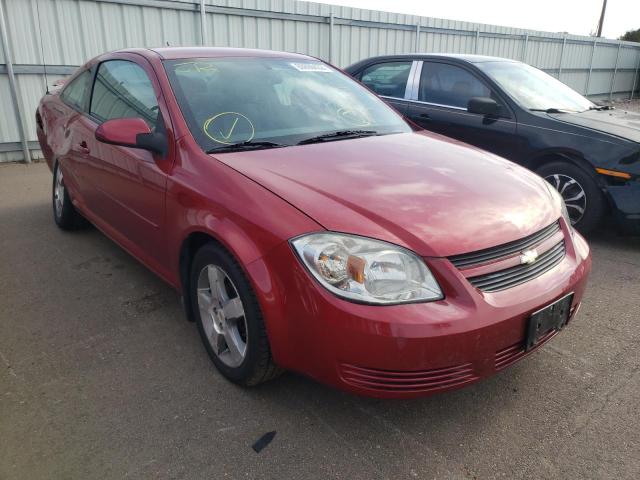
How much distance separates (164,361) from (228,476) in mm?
889

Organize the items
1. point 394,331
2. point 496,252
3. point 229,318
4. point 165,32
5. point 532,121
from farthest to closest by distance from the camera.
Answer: point 165,32 → point 532,121 → point 229,318 → point 496,252 → point 394,331

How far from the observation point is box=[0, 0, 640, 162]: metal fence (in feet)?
23.3

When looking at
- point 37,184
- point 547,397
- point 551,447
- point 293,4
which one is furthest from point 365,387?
point 293,4

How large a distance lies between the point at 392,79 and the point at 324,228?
422cm

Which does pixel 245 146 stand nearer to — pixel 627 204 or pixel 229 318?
pixel 229 318

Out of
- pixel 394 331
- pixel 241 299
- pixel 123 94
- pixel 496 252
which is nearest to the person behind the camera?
pixel 394 331

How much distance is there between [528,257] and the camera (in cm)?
207

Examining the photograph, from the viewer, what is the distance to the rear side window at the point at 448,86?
497cm

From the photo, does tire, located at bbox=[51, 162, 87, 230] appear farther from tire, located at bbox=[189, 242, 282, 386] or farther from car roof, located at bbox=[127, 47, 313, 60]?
tire, located at bbox=[189, 242, 282, 386]

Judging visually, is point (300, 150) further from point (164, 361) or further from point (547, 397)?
point (547, 397)

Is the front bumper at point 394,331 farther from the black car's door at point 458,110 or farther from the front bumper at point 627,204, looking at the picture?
the black car's door at point 458,110

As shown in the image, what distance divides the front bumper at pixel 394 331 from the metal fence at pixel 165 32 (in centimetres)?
692

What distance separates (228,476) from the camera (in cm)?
185

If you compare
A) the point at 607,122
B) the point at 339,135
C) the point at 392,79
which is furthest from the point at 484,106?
the point at 339,135
